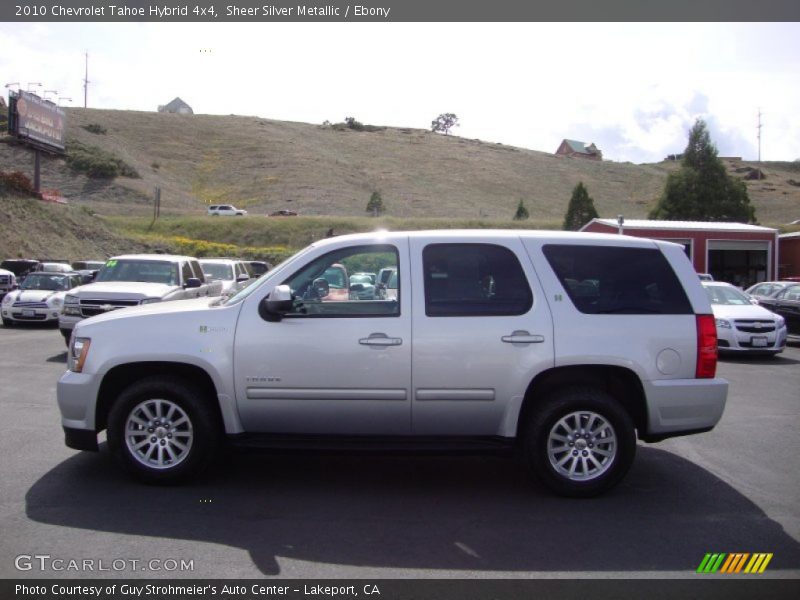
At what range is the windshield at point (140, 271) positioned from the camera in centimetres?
1488

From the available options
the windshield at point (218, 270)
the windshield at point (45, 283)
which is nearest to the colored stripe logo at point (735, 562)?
the windshield at point (218, 270)

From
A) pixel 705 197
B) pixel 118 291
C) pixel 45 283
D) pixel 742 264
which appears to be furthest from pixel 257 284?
pixel 705 197

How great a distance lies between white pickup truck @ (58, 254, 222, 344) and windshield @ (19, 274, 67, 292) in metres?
6.38

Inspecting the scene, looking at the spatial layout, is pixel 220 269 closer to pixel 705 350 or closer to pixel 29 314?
pixel 29 314

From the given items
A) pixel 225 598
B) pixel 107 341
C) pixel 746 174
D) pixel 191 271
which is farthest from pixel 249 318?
pixel 746 174

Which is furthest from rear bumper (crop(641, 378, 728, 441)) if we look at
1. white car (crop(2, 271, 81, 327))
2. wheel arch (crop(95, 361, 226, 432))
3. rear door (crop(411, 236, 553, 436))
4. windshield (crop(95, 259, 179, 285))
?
white car (crop(2, 271, 81, 327))

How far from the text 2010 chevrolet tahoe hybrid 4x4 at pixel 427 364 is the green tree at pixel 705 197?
45.8 meters

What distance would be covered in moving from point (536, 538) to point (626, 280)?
7.36ft

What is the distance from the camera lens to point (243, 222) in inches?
2154

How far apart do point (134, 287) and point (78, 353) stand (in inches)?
333

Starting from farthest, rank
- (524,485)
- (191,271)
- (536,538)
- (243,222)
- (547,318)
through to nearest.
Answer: (243,222) < (191,271) < (524,485) < (547,318) < (536,538)

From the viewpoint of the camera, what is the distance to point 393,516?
5.45 metres

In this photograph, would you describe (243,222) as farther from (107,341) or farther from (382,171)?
(107,341)

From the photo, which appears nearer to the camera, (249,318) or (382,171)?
(249,318)
